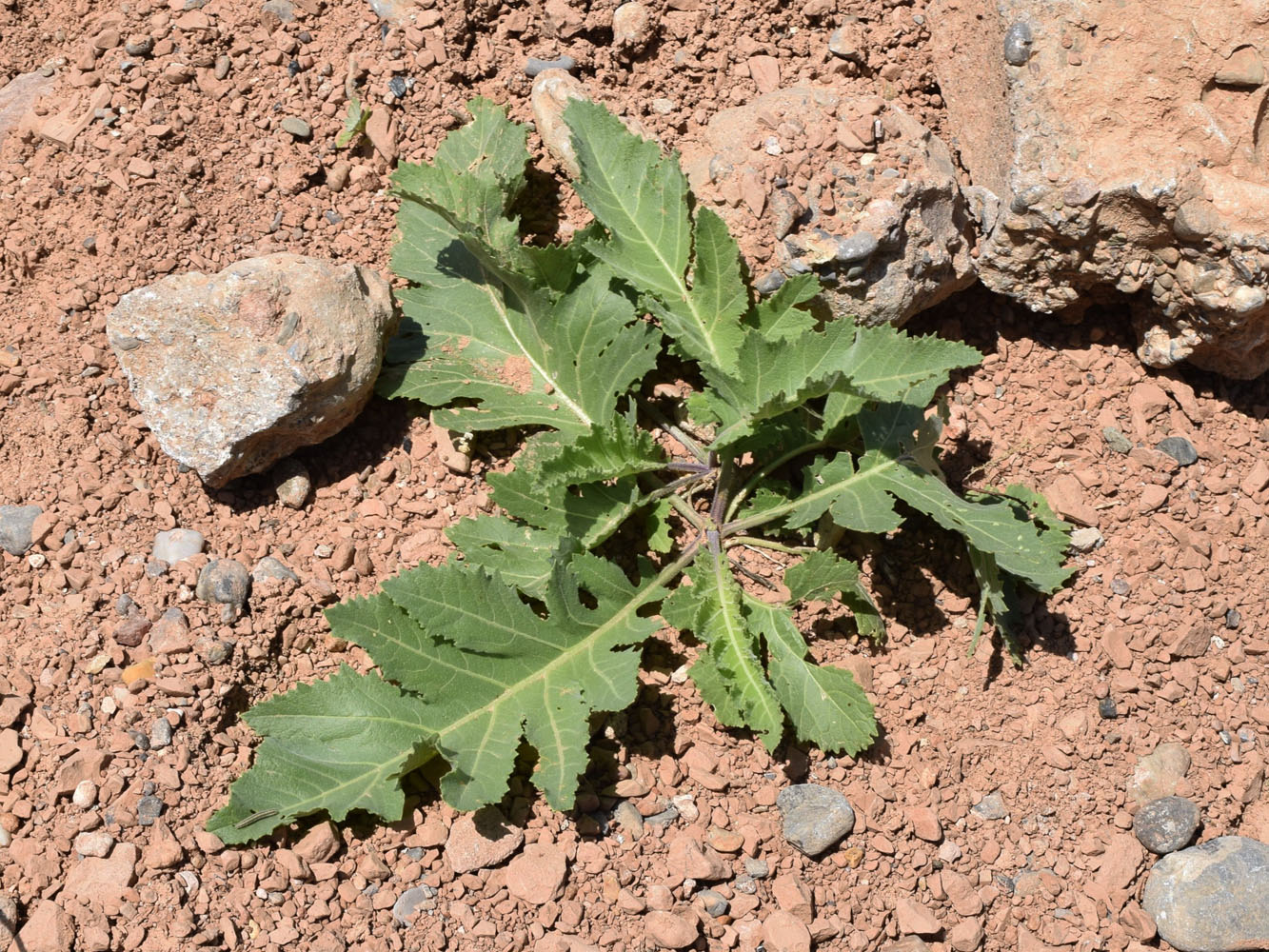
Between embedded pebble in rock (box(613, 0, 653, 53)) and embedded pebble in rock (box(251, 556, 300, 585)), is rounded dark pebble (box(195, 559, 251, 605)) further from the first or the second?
embedded pebble in rock (box(613, 0, 653, 53))

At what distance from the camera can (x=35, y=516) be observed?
321 cm

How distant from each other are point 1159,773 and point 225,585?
271cm

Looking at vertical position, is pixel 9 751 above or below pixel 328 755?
above

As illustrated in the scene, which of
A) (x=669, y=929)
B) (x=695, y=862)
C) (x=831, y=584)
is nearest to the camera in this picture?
(x=669, y=929)

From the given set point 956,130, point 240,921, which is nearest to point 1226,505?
point 956,130

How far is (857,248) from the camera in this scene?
3.31 metres

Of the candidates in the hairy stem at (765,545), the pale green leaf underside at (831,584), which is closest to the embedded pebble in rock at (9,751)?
the hairy stem at (765,545)

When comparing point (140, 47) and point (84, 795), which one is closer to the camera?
point (84, 795)

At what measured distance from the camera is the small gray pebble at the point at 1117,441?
3.60m

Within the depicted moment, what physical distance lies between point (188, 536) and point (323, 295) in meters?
0.79

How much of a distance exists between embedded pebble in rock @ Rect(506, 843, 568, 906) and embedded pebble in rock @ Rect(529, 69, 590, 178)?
2029 millimetres

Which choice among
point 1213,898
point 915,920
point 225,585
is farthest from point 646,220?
point 1213,898

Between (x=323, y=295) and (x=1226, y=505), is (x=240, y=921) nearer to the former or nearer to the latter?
(x=323, y=295)

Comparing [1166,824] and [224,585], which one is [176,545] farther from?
[1166,824]
